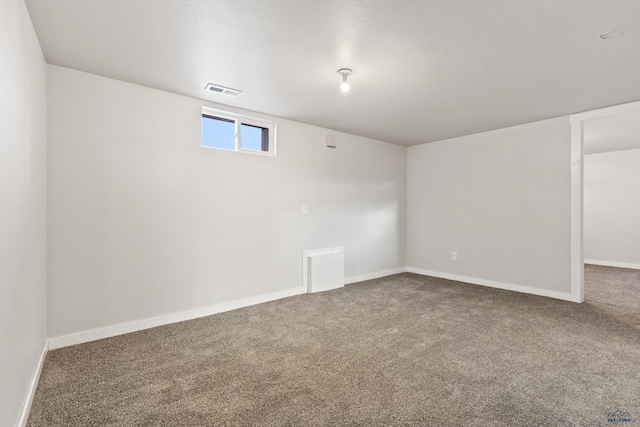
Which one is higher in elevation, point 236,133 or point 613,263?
point 236,133

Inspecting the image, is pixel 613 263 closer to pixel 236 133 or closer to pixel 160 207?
pixel 236 133

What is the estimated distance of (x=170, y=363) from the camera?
2.31 metres

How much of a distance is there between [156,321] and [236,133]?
2.23m

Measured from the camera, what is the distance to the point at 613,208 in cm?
643

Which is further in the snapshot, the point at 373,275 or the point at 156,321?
the point at 373,275

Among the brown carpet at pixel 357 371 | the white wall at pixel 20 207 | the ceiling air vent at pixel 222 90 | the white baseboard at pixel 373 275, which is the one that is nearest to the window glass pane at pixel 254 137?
the ceiling air vent at pixel 222 90

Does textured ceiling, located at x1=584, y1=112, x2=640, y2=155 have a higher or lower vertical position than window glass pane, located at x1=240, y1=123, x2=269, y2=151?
higher

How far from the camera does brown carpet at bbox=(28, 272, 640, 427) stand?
68.1 inches

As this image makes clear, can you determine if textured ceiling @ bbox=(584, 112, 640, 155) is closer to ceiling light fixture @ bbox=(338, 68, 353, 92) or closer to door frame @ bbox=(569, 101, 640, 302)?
door frame @ bbox=(569, 101, 640, 302)

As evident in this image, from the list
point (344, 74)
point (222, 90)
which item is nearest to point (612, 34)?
point (344, 74)

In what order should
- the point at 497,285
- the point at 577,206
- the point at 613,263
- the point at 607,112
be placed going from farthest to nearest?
1. the point at 613,263
2. the point at 497,285
3. the point at 577,206
4. the point at 607,112

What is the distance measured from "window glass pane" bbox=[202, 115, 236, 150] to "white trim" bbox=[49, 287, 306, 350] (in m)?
1.84

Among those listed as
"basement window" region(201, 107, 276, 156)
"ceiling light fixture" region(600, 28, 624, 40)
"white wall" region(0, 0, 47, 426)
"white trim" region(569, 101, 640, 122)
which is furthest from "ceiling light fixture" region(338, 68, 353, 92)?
"white trim" region(569, 101, 640, 122)

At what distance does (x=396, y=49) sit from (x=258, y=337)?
2.69 m
